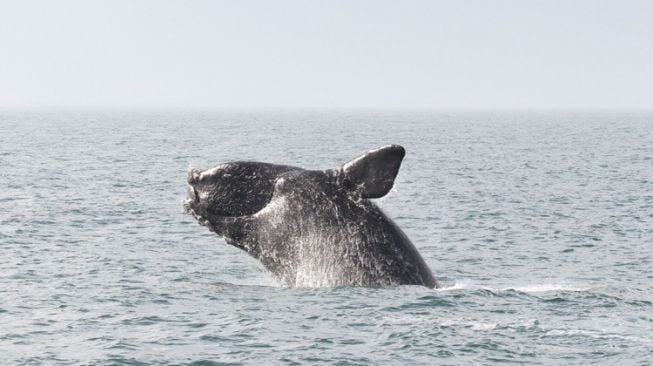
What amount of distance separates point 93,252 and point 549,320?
15838mm

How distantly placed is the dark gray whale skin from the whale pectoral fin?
0.05 metres

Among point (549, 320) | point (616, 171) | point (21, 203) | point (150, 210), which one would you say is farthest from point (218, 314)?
point (616, 171)

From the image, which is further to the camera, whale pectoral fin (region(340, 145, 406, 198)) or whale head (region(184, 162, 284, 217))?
whale head (region(184, 162, 284, 217))

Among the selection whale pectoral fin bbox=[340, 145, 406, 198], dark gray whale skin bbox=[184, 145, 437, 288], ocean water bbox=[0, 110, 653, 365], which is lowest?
ocean water bbox=[0, 110, 653, 365]

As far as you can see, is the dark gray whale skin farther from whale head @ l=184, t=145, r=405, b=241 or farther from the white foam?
the white foam

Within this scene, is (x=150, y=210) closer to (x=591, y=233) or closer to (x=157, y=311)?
(x=591, y=233)

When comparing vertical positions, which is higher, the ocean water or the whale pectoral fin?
the whale pectoral fin

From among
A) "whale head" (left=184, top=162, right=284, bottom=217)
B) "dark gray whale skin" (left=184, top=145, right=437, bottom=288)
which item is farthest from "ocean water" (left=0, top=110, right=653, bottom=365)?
"whale head" (left=184, top=162, right=284, bottom=217)

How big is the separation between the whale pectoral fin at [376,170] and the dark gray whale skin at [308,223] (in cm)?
5

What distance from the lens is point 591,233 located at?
40125 millimetres

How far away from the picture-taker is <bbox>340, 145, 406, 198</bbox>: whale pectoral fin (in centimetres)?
1970

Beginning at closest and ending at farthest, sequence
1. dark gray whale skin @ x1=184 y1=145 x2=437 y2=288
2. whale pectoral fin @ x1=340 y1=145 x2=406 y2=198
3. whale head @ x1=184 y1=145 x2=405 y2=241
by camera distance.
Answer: whale pectoral fin @ x1=340 y1=145 x2=406 y2=198 → dark gray whale skin @ x1=184 y1=145 x2=437 y2=288 → whale head @ x1=184 y1=145 x2=405 y2=241

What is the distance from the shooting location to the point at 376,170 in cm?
2002

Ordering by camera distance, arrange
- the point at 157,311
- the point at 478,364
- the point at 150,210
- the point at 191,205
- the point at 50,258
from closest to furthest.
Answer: the point at 478,364, the point at 191,205, the point at 157,311, the point at 50,258, the point at 150,210
